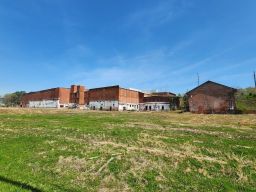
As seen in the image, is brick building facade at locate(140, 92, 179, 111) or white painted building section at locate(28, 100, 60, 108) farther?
white painted building section at locate(28, 100, 60, 108)

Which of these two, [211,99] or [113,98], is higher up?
[113,98]

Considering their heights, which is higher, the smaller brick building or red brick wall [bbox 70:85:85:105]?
red brick wall [bbox 70:85:85:105]

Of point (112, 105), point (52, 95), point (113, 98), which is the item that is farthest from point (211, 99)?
point (52, 95)

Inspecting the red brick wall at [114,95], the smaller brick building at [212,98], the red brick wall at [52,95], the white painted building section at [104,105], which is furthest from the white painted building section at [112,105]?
the smaller brick building at [212,98]

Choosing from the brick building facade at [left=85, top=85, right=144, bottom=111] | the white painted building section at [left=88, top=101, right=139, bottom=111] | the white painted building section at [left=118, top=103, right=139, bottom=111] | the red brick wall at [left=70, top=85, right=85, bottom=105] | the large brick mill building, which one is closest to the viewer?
the white painted building section at [left=88, top=101, right=139, bottom=111]

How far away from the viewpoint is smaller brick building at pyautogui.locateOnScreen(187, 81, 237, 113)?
196ft

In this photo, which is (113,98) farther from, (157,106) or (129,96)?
(157,106)

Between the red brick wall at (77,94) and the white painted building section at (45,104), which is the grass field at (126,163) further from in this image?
the white painted building section at (45,104)

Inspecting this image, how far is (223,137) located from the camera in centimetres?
1842

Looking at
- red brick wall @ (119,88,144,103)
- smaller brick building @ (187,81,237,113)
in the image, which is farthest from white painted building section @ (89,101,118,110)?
smaller brick building @ (187,81,237,113)

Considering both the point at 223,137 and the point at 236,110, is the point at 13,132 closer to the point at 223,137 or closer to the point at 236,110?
the point at 223,137

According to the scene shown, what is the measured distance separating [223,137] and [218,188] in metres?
8.92

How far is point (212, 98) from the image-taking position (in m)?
62.7

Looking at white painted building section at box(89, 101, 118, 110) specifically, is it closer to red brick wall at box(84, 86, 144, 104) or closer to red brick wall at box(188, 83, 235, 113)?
red brick wall at box(84, 86, 144, 104)
